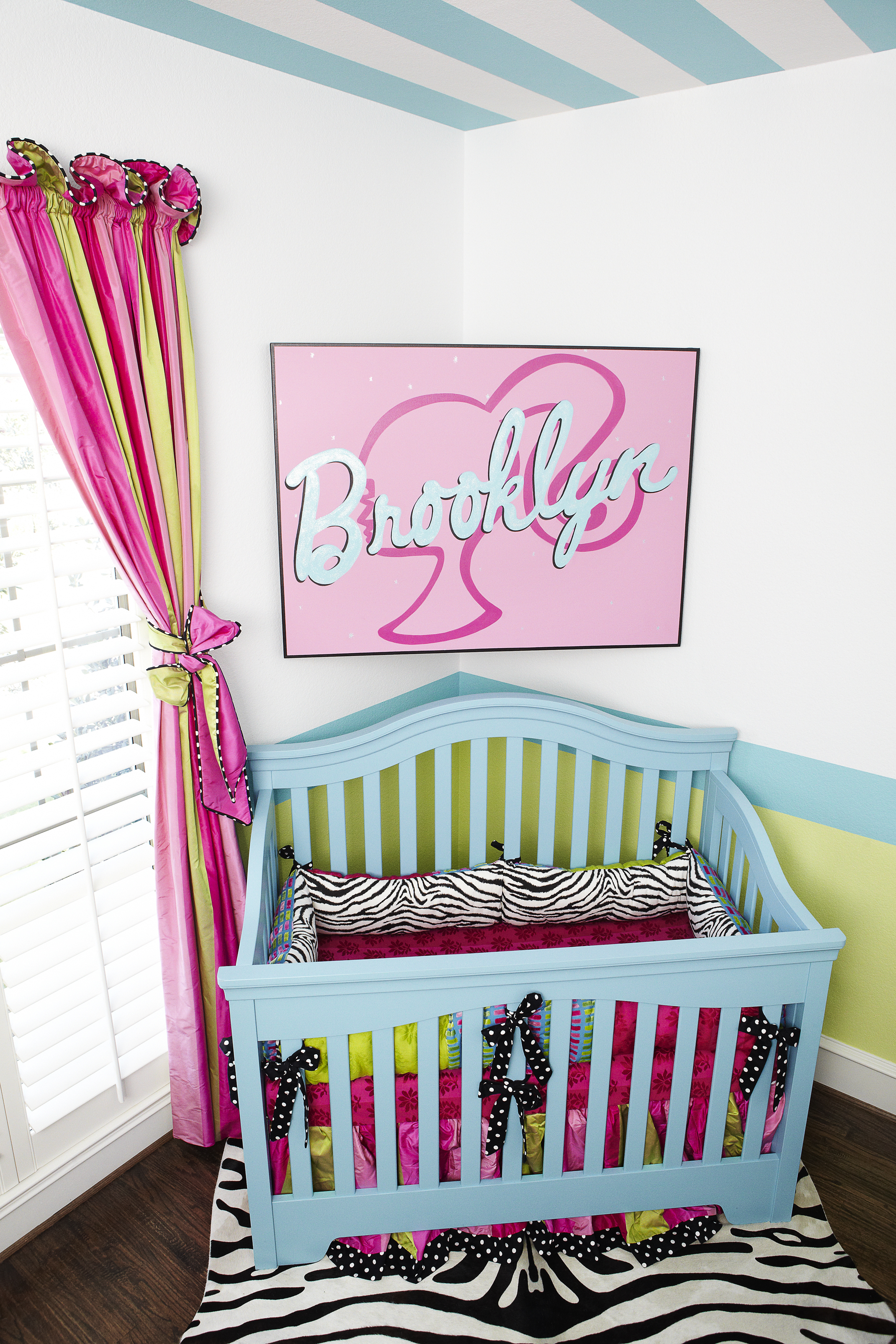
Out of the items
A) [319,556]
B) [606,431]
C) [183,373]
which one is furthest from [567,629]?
[183,373]

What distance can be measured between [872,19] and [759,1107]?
2090 millimetres

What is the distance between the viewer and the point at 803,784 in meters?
2.15

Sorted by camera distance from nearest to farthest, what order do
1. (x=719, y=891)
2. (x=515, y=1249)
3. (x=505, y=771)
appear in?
(x=515, y=1249) < (x=719, y=891) < (x=505, y=771)

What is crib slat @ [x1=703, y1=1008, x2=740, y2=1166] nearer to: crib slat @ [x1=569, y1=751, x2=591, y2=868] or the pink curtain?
crib slat @ [x1=569, y1=751, x2=591, y2=868]

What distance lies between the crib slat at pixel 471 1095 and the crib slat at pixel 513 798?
0.72 meters

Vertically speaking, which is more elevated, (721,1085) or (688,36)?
(688,36)

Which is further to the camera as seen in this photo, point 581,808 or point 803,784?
point 581,808

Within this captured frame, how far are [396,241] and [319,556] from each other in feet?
2.94

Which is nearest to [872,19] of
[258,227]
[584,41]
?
[584,41]

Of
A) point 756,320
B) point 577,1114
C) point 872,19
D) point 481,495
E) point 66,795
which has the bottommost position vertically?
point 577,1114

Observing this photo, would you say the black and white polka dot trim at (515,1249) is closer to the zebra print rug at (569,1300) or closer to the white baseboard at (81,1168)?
the zebra print rug at (569,1300)

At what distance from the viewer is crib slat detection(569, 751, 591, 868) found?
2295 millimetres

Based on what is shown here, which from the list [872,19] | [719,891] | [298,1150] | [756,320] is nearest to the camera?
[872,19]

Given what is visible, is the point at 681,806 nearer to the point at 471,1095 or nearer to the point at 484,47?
the point at 471,1095
